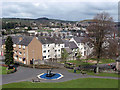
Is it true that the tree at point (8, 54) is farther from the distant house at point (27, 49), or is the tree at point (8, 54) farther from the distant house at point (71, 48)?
the distant house at point (71, 48)

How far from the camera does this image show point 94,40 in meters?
30.8

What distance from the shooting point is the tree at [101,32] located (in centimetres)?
2916

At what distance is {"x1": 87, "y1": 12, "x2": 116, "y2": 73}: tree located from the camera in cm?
2916

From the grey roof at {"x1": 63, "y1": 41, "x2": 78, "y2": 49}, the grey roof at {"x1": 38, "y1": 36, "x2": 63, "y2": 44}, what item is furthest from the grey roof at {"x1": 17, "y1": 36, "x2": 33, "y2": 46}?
the grey roof at {"x1": 63, "y1": 41, "x2": 78, "y2": 49}

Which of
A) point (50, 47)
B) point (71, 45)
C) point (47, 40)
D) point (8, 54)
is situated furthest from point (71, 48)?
point (8, 54)

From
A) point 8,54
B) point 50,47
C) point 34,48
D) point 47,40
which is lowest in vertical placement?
point 8,54

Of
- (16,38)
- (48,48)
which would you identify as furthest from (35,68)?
(16,38)

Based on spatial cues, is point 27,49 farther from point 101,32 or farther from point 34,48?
point 101,32

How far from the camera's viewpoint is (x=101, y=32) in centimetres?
2956

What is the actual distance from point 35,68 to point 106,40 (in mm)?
20684

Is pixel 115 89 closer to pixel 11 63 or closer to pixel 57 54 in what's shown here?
pixel 11 63

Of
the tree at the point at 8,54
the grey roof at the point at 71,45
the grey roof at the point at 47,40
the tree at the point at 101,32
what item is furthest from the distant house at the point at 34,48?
the tree at the point at 101,32

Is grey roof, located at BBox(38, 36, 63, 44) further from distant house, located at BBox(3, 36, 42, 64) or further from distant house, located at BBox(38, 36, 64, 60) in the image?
distant house, located at BBox(3, 36, 42, 64)

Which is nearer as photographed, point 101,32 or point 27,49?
point 101,32
